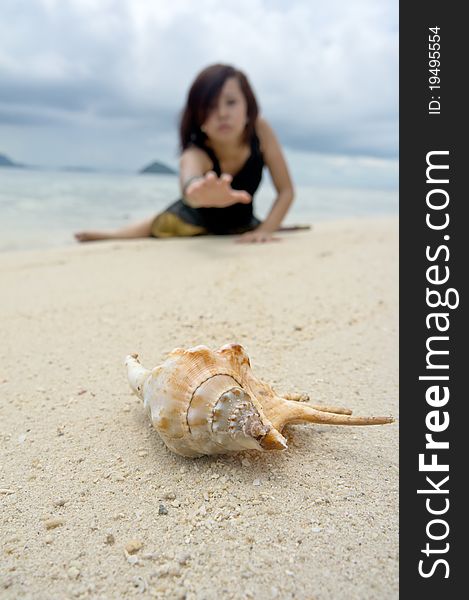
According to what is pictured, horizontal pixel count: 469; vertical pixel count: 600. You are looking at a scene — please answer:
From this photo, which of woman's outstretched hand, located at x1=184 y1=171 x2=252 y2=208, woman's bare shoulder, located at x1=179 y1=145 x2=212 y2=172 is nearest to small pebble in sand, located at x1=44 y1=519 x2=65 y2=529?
woman's outstretched hand, located at x1=184 y1=171 x2=252 y2=208

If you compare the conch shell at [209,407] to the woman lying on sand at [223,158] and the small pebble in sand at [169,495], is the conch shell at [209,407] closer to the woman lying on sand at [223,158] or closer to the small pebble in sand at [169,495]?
the small pebble in sand at [169,495]

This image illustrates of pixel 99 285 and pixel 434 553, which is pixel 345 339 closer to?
pixel 434 553

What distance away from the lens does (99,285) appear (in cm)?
288

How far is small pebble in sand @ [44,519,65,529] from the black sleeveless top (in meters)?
4.16

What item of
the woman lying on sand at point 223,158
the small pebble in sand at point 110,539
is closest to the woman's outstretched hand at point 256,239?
the woman lying on sand at point 223,158

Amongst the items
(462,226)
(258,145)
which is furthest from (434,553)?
(258,145)

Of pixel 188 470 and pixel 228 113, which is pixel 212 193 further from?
pixel 188 470

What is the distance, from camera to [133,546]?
962 millimetres

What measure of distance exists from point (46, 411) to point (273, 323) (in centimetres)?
101

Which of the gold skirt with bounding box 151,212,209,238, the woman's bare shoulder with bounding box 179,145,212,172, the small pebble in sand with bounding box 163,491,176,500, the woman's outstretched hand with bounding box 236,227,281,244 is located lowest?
the small pebble in sand with bounding box 163,491,176,500

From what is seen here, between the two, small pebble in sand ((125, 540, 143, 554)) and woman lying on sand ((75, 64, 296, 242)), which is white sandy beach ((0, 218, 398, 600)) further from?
woman lying on sand ((75, 64, 296, 242))

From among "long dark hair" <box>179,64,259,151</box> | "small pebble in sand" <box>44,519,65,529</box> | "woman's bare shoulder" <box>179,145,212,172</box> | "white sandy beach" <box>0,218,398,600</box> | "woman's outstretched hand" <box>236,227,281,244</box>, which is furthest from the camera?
"woman's bare shoulder" <box>179,145,212,172</box>

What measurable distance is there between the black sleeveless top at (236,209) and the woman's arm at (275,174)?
0.34ft

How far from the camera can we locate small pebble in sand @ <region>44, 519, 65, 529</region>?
1021 mm
